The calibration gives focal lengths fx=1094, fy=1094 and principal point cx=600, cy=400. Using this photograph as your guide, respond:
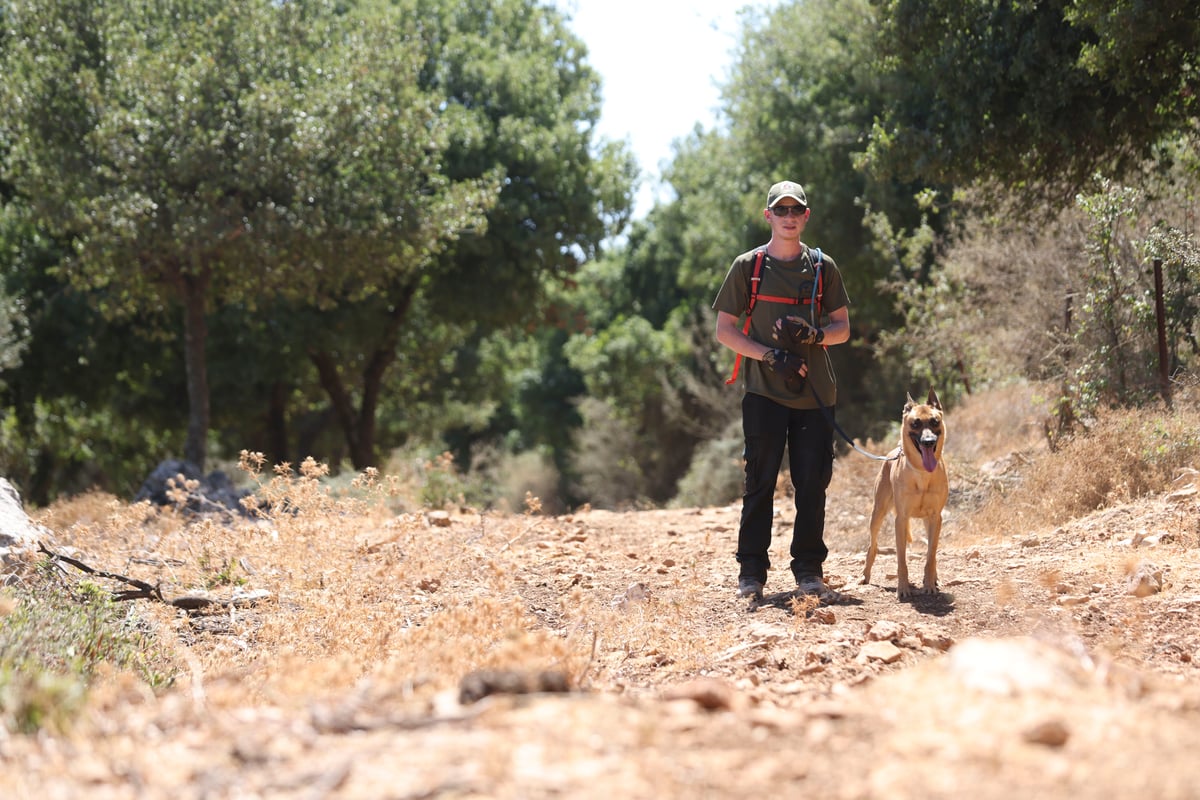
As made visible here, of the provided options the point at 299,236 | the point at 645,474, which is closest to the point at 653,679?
the point at 299,236

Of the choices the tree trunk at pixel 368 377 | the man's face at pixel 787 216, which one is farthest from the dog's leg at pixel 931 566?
the tree trunk at pixel 368 377

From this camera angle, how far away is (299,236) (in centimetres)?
1473

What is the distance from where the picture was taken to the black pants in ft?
22.0

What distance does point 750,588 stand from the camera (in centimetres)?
678

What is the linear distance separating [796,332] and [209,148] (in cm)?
1011

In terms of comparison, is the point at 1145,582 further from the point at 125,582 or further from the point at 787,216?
the point at 125,582

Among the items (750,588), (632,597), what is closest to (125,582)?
(632,597)

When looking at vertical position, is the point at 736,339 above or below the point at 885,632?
above

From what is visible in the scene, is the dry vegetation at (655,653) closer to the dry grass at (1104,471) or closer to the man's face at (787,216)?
the dry grass at (1104,471)

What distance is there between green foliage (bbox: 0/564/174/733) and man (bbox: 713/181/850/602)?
3.49 metres

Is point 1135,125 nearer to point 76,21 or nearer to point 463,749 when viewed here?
point 463,749

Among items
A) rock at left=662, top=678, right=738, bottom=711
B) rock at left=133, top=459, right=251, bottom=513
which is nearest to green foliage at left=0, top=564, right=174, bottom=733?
rock at left=662, top=678, right=738, bottom=711

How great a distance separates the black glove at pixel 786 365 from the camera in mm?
6520

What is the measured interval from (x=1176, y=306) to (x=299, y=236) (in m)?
10.5
